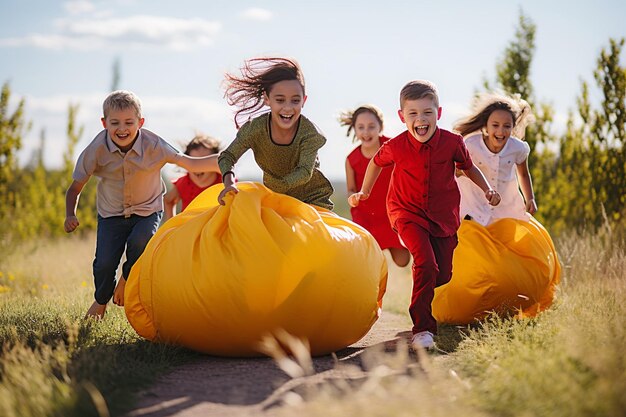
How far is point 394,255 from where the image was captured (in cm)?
859

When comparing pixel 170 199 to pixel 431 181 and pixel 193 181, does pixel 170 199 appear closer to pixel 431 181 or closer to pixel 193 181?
pixel 193 181

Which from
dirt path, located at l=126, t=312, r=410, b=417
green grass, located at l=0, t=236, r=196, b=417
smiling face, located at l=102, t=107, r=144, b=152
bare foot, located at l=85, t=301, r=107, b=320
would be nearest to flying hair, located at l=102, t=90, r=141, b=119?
smiling face, located at l=102, t=107, r=144, b=152

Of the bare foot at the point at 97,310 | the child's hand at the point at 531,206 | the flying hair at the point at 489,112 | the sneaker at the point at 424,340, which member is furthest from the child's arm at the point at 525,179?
the bare foot at the point at 97,310

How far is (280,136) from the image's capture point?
19.0 feet

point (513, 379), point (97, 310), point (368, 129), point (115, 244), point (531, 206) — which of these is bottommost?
point (97, 310)

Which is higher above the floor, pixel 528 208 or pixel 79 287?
pixel 528 208

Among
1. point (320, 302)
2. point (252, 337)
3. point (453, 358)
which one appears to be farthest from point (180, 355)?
point (453, 358)

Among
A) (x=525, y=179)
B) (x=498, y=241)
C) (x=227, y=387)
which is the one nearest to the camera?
(x=227, y=387)

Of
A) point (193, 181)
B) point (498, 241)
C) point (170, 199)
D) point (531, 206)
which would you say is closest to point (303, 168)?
point (498, 241)

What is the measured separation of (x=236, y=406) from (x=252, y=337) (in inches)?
46.7

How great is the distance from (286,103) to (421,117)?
A: 106cm

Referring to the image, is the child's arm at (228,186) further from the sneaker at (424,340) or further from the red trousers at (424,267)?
the sneaker at (424,340)

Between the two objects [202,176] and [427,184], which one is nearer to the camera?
[427,184]

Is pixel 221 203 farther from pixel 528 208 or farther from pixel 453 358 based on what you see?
pixel 528 208
